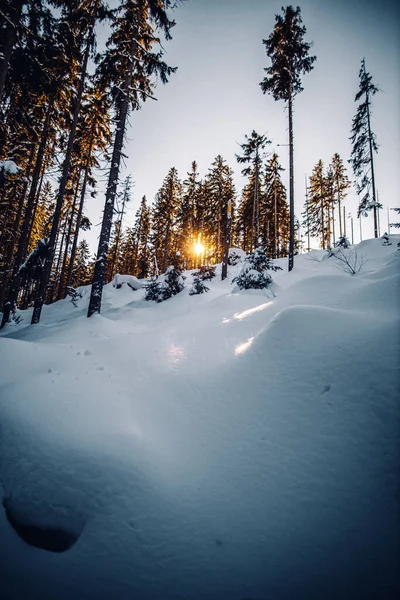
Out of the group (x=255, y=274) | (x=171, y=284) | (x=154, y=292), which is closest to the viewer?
(x=255, y=274)

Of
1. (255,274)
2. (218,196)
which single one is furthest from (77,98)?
(218,196)

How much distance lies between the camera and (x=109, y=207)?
909 centimetres

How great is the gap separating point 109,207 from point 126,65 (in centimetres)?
621

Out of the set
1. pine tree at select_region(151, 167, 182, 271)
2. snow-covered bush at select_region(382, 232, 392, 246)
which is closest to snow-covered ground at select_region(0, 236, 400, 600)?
snow-covered bush at select_region(382, 232, 392, 246)

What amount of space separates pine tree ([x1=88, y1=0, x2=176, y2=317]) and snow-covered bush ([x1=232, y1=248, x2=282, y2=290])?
19.4ft

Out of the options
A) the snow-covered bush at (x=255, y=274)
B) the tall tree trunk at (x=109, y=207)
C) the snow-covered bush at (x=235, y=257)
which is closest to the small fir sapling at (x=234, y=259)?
the snow-covered bush at (x=235, y=257)

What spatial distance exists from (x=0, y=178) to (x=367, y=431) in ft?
41.1

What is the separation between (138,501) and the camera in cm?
223

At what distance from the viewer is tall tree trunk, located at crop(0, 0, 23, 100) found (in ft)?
26.2

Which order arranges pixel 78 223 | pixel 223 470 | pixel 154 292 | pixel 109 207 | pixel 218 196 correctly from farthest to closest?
1. pixel 218 196
2. pixel 78 223
3. pixel 154 292
4. pixel 109 207
5. pixel 223 470

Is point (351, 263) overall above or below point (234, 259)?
below

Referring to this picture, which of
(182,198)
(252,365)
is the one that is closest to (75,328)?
(252,365)

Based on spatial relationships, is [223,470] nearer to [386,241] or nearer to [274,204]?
[386,241]

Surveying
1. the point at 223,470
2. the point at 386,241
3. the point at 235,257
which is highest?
the point at 235,257
